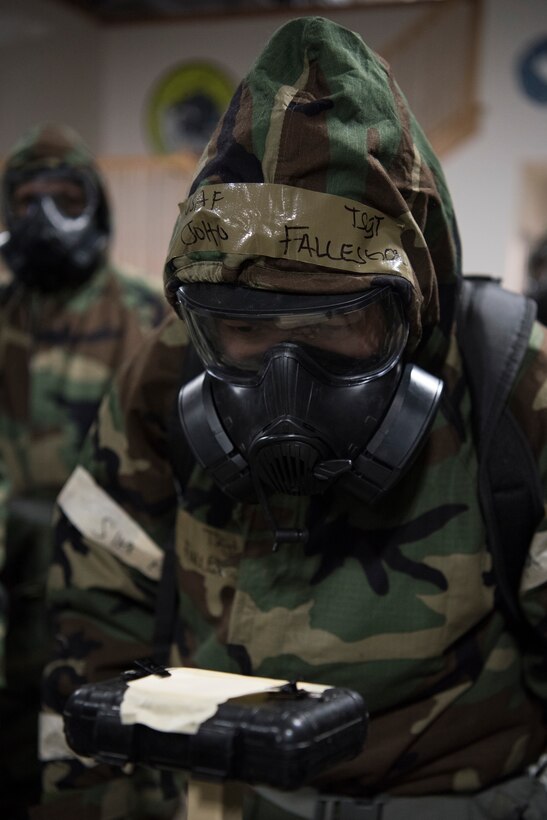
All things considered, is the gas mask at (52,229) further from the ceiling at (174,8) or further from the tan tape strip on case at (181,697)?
the ceiling at (174,8)

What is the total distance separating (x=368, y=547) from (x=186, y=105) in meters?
6.55

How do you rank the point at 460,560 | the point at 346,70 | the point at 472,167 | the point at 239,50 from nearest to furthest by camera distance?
1. the point at 346,70
2. the point at 460,560
3. the point at 472,167
4. the point at 239,50

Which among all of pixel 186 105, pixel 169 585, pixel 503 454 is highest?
pixel 186 105

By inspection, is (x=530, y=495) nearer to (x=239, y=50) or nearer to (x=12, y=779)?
(x=12, y=779)

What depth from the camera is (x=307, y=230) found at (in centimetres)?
101

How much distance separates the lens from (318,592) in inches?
46.1

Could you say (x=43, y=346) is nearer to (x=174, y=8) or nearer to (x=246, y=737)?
(x=246, y=737)

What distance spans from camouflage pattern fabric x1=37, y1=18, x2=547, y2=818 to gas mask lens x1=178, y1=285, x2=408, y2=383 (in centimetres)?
2

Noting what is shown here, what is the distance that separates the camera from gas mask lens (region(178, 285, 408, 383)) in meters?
1.03

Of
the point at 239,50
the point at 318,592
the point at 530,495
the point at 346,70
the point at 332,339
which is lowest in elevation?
the point at 318,592

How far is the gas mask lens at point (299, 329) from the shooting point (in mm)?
1032

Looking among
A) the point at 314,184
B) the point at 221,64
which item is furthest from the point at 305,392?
the point at 221,64

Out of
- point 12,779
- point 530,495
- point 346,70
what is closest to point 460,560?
point 530,495

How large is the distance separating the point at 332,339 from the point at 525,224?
5664 mm
